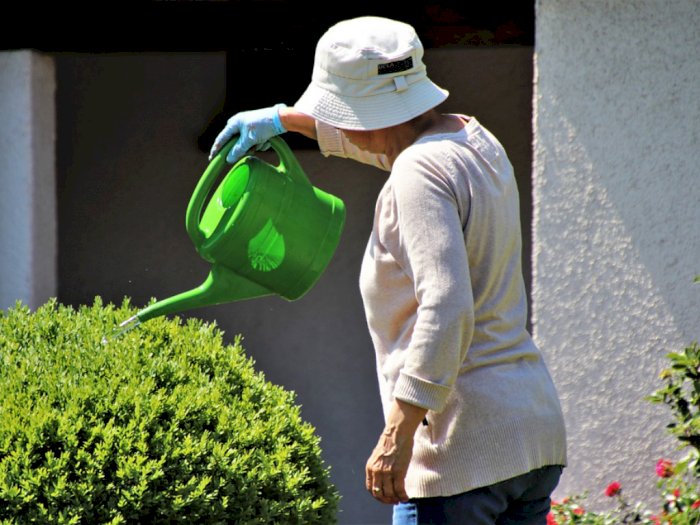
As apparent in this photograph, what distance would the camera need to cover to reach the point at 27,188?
14.4 ft

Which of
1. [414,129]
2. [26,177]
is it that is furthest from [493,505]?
[26,177]

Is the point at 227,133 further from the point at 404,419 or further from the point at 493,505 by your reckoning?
the point at 493,505

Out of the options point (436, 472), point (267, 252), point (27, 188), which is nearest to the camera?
point (436, 472)

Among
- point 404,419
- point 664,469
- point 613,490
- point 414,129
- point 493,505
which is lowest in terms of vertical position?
point 613,490

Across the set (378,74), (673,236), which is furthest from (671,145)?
(378,74)

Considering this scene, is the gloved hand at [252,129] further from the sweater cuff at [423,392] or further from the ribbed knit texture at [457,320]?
the sweater cuff at [423,392]

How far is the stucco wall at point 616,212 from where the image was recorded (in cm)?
382

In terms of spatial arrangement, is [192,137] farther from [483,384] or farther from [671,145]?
[483,384]

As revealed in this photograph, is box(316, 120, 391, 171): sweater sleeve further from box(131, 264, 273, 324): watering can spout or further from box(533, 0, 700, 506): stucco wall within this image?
box(533, 0, 700, 506): stucco wall

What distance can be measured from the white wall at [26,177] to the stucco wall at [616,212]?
195 cm

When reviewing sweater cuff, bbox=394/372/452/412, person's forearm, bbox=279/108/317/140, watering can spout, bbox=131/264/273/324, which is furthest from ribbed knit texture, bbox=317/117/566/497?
watering can spout, bbox=131/264/273/324

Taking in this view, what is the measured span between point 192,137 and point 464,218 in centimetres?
338

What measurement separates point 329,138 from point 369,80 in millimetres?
428

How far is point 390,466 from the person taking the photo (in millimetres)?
1867
